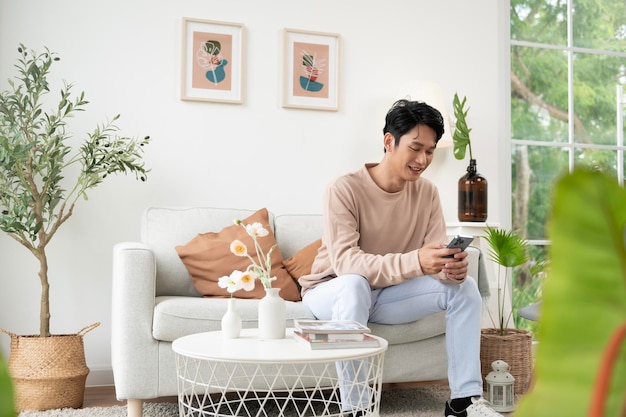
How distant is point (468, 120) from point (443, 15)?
2.12ft

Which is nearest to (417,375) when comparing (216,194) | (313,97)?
(216,194)

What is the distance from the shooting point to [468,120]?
149 inches

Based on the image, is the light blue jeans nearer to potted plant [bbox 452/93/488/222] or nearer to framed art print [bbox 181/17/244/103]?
potted plant [bbox 452/93/488/222]

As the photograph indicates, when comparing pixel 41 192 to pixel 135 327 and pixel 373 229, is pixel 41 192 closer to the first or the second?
pixel 135 327

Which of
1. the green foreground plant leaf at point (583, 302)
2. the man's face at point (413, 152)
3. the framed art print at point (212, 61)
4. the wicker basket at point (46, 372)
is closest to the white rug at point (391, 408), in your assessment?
the wicker basket at point (46, 372)

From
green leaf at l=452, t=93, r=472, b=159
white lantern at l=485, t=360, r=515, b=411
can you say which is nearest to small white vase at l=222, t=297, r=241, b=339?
white lantern at l=485, t=360, r=515, b=411

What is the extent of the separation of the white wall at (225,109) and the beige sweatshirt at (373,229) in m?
0.97

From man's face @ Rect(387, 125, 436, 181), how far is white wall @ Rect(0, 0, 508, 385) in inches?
42.3

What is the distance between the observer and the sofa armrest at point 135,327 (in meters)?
2.29

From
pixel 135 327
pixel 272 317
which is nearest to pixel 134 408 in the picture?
pixel 135 327

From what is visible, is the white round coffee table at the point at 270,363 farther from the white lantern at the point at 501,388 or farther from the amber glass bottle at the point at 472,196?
the amber glass bottle at the point at 472,196

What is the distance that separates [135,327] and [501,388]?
58.1 inches

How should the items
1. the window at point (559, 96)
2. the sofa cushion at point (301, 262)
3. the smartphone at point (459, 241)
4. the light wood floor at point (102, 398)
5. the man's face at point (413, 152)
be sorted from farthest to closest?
the window at point (559, 96) → the sofa cushion at point (301, 262) → the light wood floor at point (102, 398) → the man's face at point (413, 152) → the smartphone at point (459, 241)

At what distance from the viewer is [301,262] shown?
2.87 meters
